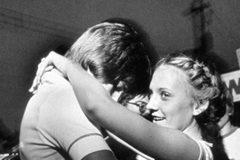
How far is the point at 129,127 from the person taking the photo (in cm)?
79

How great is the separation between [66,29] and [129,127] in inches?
36.3

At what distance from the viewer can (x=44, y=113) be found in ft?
2.67

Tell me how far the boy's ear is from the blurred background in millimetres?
428

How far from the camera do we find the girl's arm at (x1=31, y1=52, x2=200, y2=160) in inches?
30.6

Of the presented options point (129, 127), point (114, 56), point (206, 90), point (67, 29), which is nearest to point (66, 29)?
point (67, 29)

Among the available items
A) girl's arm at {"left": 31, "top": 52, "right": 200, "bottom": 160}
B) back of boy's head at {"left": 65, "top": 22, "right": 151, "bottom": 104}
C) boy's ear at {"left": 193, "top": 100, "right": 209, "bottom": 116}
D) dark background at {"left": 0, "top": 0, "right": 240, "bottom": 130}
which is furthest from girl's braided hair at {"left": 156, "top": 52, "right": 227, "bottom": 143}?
dark background at {"left": 0, "top": 0, "right": 240, "bottom": 130}

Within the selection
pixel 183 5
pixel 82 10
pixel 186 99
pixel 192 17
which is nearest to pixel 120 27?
pixel 186 99

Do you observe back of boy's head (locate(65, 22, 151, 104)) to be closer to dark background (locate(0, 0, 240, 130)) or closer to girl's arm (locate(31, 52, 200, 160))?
girl's arm (locate(31, 52, 200, 160))

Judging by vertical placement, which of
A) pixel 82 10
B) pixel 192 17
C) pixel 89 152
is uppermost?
pixel 82 10

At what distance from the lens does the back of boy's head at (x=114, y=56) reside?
39.2 inches

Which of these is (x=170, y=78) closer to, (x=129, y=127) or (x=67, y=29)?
(x=129, y=127)

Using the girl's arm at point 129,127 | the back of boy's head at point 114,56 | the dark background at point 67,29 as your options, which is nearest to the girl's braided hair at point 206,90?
the back of boy's head at point 114,56

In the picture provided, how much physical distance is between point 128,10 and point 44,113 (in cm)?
102

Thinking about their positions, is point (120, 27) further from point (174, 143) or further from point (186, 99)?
point (174, 143)
